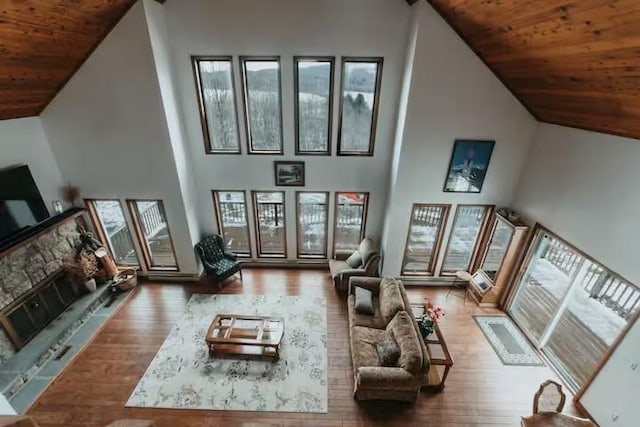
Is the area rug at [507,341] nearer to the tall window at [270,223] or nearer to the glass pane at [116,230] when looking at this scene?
the tall window at [270,223]

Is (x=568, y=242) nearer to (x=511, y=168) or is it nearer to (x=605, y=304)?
(x=605, y=304)

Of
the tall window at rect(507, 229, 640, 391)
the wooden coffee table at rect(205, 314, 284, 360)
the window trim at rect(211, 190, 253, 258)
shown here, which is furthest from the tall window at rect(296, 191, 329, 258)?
the tall window at rect(507, 229, 640, 391)

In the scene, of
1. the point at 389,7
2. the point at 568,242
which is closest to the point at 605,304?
the point at 568,242

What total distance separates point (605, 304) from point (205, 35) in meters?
7.79

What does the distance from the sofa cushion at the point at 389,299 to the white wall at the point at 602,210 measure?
2733mm

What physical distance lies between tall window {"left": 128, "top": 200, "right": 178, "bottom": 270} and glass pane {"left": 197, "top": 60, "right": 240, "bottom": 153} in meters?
1.82

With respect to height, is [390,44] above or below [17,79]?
above

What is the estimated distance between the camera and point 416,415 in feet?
13.1

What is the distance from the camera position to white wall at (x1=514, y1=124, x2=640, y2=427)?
3473mm

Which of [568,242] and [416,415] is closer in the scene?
[416,415]

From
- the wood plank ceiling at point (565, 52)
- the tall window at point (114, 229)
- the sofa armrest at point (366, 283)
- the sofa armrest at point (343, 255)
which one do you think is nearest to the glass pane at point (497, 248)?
the wood plank ceiling at point (565, 52)

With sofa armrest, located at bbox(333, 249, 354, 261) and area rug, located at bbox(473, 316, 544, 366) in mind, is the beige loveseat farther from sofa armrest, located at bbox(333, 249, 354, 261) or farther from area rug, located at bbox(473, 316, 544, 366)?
area rug, located at bbox(473, 316, 544, 366)

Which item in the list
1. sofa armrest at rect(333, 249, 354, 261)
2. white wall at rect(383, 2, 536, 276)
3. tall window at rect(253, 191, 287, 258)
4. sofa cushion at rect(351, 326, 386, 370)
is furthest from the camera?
sofa armrest at rect(333, 249, 354, 261)

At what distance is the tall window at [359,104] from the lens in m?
5.37
